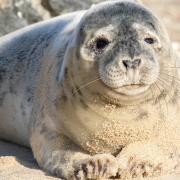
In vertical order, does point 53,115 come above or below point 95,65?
below

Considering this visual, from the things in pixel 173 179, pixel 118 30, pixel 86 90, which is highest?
pixel 118 30

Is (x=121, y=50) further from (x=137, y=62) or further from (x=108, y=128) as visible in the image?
(x=108, y=128)

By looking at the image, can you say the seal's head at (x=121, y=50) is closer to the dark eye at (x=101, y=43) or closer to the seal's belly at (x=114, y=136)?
the dark eye at (x=101, y=43)

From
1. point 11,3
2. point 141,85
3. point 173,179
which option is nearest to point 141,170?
point 173,179

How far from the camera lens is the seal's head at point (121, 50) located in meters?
A: 4.74

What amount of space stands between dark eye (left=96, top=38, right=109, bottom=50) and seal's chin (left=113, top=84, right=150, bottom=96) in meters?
0.29

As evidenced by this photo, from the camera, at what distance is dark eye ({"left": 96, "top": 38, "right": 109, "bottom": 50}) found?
4.95 metres

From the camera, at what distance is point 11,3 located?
8.36 metres

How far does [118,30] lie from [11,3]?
3587 mm

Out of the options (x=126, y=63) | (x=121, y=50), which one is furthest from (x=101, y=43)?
(x=126, y=63)

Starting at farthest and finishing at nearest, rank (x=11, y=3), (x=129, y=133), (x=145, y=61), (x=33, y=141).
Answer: (x=11, y=3) < (x=33, y=141) < (x=129, y=133) < (x=145, y=61)

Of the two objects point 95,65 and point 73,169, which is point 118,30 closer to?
point 95,65

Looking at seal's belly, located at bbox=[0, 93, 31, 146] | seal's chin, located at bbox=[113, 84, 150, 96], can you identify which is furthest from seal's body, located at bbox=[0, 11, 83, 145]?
seal's chin, located at bbox=[113, 84, 150, 96]

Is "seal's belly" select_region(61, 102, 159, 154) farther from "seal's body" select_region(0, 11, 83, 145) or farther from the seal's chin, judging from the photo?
"seal's body" select_region(0, 11, 83, 145)
